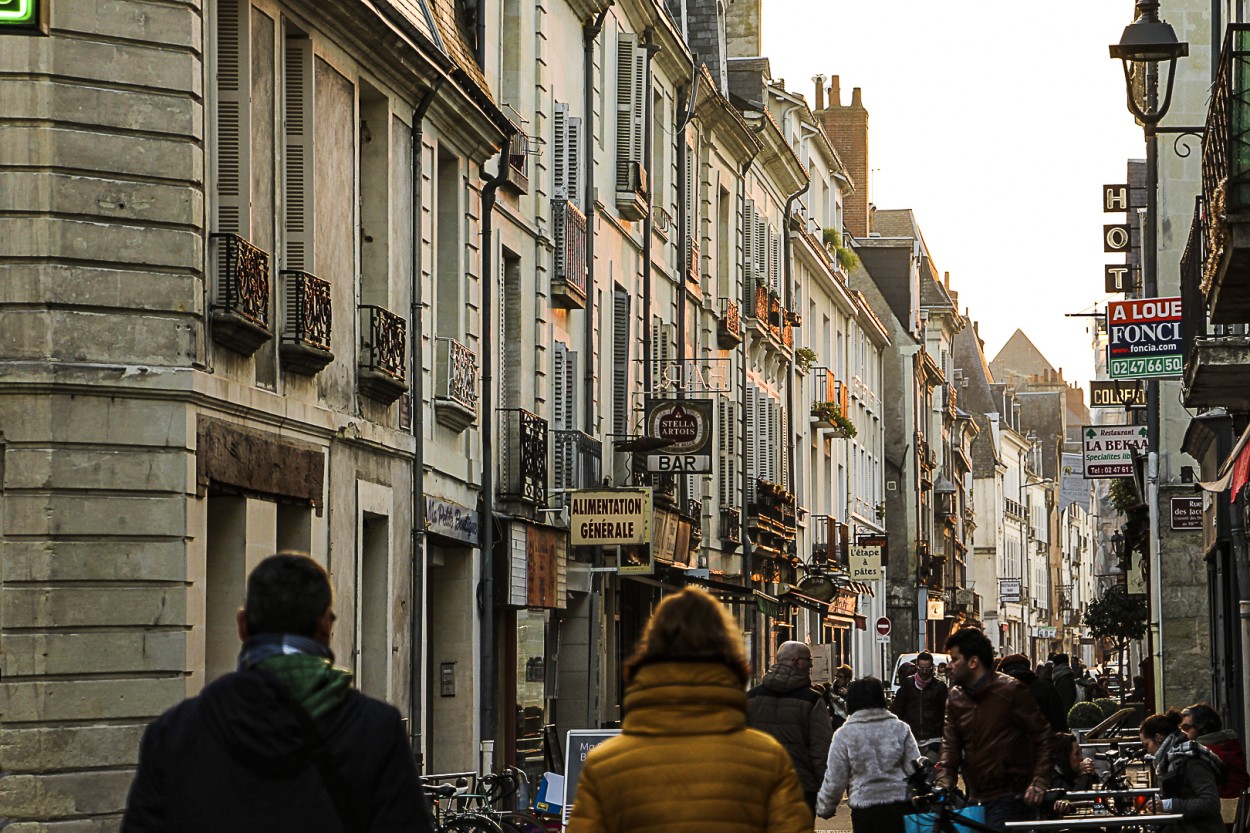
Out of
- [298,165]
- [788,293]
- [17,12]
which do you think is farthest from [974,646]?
[788,293]

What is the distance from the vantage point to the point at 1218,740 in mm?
14547

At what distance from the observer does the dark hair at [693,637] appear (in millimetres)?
5684

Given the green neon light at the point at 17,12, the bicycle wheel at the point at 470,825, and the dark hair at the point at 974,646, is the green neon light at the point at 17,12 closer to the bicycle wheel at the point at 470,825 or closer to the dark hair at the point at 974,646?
Answer: the bicycle wheel at the point at 470,825

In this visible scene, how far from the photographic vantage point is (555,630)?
27.0 meters

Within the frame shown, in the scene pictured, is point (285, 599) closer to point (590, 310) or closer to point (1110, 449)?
point (590, 310)

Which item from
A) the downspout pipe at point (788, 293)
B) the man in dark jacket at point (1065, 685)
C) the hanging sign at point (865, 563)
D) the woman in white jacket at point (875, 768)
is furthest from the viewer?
the hanging sign at point (865, 563)

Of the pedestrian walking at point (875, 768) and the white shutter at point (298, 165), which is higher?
the white shutter at point (298, 165)

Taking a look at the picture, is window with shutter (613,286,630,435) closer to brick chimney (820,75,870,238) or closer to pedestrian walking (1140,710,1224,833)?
pedestrian walking (1140,710,1224,833)

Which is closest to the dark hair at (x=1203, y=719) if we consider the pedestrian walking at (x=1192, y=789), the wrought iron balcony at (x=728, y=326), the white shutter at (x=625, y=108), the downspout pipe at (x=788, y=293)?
the pedestrian walking at (x=1192, y=789)

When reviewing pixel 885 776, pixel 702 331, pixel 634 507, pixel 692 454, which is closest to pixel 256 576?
pixel 885 776

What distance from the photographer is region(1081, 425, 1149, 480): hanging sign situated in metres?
30.9

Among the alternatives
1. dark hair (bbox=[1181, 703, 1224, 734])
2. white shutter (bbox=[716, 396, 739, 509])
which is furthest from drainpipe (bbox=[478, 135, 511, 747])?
white shutter (bbox=[716, 396, 739, 509])

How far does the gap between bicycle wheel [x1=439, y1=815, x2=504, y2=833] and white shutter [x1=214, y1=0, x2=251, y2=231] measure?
4164 millimetres

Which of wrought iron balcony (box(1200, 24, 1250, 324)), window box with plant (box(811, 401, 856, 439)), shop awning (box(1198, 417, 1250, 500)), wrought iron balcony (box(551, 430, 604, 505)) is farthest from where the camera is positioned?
window box with plant (box(811, 401, 856, 439))
